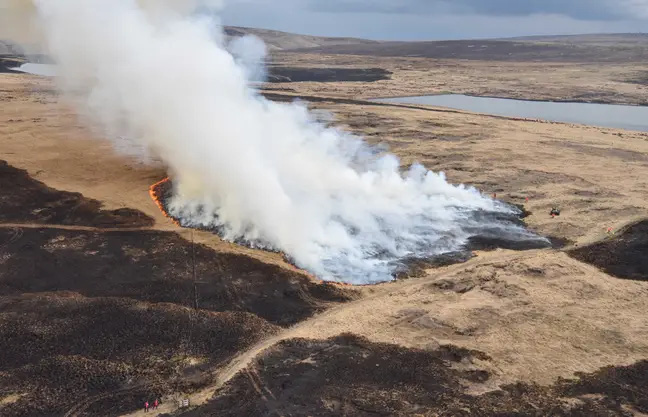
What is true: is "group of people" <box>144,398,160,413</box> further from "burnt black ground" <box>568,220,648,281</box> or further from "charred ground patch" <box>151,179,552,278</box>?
"burnt black ground" <box>568,220,648,281</box>

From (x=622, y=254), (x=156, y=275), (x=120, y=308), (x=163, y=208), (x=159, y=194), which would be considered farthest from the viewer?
(x=159, y=194)

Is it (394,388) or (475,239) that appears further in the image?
(475,239)

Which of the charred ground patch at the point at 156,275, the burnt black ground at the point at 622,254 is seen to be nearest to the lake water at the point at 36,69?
the charred ground patch at the point at 156,275

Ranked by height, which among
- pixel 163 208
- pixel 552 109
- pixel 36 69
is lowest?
pixel 163 208

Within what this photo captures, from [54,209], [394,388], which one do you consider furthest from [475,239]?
[54,209]

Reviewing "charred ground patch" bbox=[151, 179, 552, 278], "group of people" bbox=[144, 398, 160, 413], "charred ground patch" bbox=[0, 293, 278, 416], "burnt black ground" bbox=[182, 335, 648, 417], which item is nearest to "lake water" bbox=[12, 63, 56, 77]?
"charred ground patch" bbox=[151, 179, 552, 278]

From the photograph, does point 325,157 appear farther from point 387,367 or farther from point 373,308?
point 387,367

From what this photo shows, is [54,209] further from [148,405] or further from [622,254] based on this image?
[622,254]
